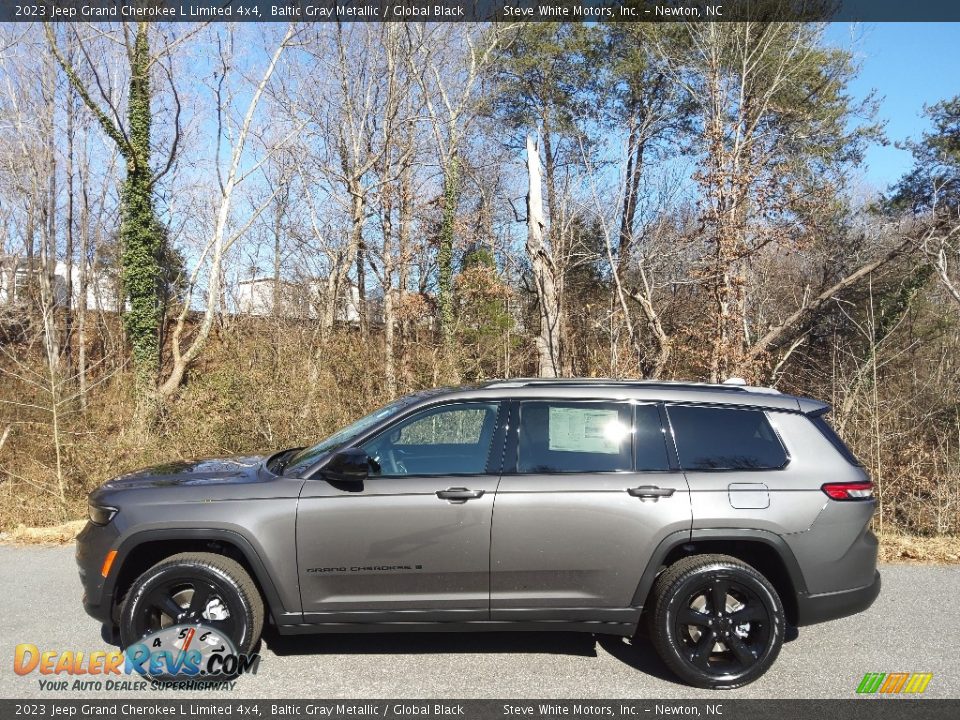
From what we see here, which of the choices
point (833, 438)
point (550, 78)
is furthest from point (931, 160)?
point (833, 438)

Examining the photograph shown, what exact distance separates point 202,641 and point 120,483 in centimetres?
114

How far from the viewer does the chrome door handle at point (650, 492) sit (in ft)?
13.6

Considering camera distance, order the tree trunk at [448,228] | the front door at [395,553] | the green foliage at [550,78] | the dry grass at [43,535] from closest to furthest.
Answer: the front door at [395,553], the dry grass at [43,535], the tree trunk at [448,228], the green foliage at [550,78]

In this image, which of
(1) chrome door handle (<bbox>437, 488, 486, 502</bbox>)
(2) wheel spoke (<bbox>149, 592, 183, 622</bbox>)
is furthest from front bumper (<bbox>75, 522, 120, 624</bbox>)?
(1) chrome door handle (<bbox>437, 488, 486, 502</bbox>)

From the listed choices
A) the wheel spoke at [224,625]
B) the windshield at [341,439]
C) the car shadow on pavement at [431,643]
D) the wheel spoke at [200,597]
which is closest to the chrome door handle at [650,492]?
the car shadow on pavement at [431,643]

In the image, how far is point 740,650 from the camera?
411cm

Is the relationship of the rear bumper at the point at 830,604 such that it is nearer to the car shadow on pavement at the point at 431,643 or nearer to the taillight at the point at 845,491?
the taillight at the point at 845,491

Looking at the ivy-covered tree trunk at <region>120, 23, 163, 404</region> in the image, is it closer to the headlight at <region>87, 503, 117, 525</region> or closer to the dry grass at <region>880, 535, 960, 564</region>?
the headlight at <region>87, 503, 117, 525</region>

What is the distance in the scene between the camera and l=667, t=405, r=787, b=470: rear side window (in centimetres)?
431

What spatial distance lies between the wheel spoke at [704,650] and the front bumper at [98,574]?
10.9ft

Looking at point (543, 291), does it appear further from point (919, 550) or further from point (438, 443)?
point (438, 443)

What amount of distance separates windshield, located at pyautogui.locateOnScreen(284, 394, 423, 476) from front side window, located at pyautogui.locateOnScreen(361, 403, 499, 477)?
12 centimetres

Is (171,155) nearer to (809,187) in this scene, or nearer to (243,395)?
(243,395)

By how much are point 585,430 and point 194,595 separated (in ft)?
8.06
